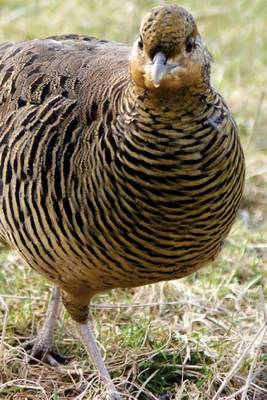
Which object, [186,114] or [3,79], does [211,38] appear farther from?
[186,114]

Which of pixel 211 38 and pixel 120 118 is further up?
pixel 120 118

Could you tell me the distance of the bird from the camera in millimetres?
3316

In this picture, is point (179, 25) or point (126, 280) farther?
point (126, 280)

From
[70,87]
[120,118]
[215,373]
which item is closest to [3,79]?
[70,87]

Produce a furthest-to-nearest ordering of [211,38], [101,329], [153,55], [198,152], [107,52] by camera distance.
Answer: [211,38], [101,329], [107,52], [198,152], [153,55]

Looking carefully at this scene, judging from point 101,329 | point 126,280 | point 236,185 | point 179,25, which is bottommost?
point 101,329

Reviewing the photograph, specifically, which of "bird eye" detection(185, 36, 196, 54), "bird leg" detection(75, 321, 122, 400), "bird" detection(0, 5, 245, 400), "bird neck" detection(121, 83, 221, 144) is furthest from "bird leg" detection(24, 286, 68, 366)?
"bird eye" detection(185, 36, 196, 54)

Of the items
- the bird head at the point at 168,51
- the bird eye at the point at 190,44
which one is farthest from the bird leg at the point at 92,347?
the bird eye at the point at 190,44

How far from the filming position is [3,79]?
4.11m

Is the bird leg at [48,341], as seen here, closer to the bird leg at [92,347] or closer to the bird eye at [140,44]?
the bird leg at [92,347]

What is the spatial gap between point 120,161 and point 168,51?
0.49 metres

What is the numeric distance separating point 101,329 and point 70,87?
128 centimetres

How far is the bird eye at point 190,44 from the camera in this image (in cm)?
322

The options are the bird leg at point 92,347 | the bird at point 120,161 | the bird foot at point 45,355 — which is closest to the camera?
the bird at point 120,161
